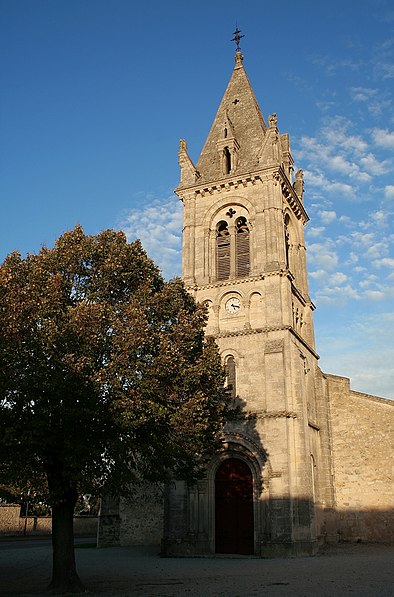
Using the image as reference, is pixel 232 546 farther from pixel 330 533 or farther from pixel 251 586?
pixel 251 586

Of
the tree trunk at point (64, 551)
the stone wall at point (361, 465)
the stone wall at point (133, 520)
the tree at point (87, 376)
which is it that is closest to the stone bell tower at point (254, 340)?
the stone wall at point (361, 465)

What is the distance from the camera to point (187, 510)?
2567 cm

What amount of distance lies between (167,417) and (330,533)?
16994mm

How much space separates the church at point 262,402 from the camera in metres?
24.8

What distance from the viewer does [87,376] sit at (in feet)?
47.8

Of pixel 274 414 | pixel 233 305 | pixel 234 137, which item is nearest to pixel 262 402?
pixel 274 414

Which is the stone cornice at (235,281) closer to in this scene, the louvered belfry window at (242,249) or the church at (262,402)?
the church at (262,402)

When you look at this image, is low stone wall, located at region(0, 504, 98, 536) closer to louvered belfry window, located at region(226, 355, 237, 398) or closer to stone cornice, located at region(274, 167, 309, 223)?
louvered belfry window, located at region(226, 355, 237, 398)

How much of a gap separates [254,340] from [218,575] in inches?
474

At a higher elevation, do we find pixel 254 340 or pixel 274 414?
pixel 254 340

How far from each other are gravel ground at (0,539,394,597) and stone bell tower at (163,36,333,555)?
5.71ft

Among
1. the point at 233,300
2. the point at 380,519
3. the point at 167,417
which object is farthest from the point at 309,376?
the point at 167,417

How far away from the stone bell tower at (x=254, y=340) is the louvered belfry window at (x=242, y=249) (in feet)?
0.19

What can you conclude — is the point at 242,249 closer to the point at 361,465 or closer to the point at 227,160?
the point at 227,160
